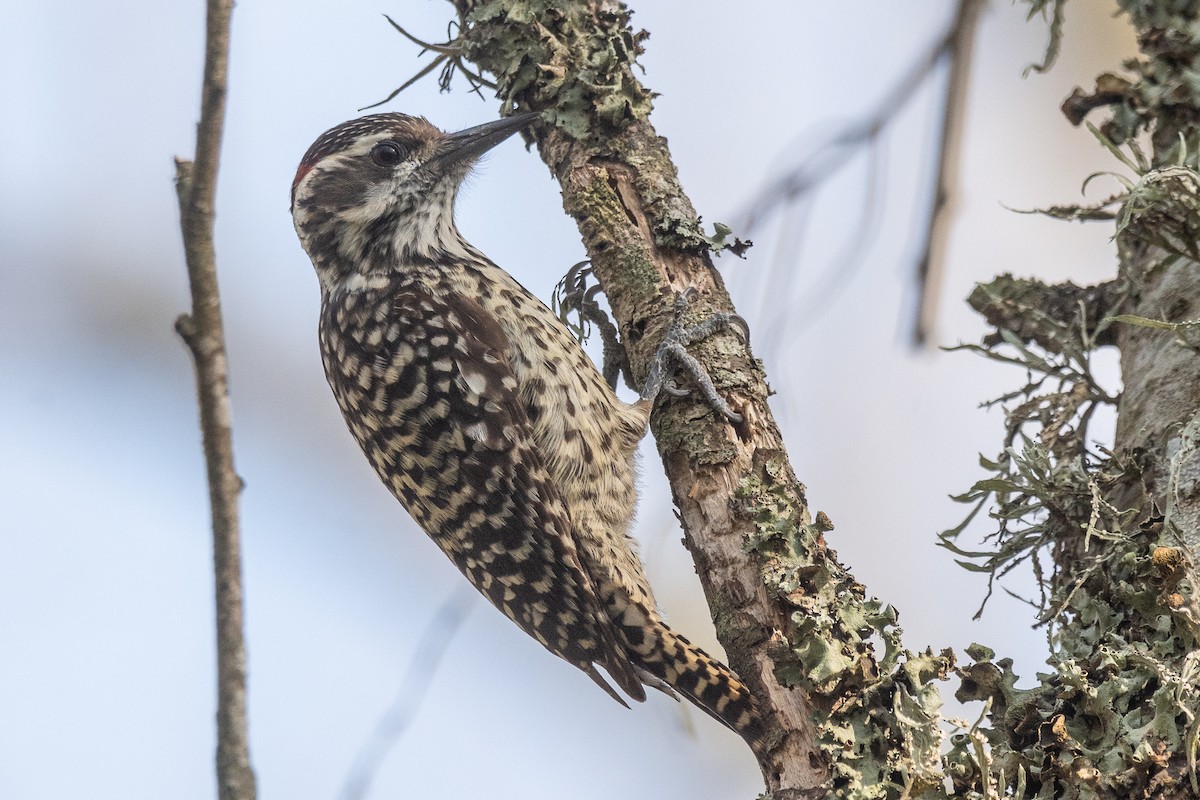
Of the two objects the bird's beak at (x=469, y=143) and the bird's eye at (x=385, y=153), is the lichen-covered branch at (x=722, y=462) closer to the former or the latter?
the bird's beak at (x=469, y=143)

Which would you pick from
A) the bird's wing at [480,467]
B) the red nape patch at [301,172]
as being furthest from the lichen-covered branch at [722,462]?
the red nape patch at [301,172]

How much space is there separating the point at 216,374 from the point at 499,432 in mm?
1856

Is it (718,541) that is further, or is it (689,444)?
(689,444)

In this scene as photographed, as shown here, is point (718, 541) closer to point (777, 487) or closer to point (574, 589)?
point (777, 487)

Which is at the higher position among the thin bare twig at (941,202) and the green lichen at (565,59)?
the thin bare twig at (941,202)

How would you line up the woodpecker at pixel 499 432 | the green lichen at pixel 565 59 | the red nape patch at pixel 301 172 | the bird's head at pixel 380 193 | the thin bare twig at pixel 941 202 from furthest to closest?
the red nape patch at pixel 301 172 < the bird's head at pixel 380 193 < the thin bare twig at pixel 941 202 < the woodpecker at pixel 499 432 < the green lichen at pixel 565 59

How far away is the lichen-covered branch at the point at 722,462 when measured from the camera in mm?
2139

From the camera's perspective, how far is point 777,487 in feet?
8.30

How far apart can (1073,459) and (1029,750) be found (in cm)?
106

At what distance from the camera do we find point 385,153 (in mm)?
4090

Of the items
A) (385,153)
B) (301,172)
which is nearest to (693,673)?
(385,153)

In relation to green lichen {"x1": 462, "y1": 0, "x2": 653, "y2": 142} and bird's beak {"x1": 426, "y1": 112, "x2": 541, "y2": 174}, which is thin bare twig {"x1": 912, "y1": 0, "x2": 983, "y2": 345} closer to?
green lichen {"x1": 462, "y1": 0, "x2": 653, "y2": 142}

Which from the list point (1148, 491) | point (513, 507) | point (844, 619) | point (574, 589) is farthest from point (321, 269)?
point (1148, 491)

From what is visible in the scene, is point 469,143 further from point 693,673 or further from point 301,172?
point 693,673
